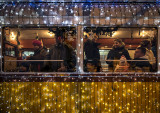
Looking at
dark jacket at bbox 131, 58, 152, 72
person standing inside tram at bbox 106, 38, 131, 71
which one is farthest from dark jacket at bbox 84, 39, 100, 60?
dark jacket at bbox 131, 58, 152, 72

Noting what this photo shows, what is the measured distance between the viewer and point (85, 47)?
410 cm

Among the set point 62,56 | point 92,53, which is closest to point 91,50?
point 92,53

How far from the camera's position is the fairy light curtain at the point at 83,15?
4004mm

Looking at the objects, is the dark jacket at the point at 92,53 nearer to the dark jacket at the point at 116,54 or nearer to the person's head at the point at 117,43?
the dark jacket at the point at 116,54

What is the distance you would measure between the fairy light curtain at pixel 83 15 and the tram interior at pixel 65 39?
0.56 ft

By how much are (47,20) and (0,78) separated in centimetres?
211

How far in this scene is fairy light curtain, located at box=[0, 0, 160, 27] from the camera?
4.00m

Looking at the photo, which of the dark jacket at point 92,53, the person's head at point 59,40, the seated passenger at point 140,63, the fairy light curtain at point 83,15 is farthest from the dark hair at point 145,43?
the person's head at point 59,40

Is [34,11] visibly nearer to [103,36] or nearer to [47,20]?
[47,20]

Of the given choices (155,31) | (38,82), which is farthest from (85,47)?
(155,31)

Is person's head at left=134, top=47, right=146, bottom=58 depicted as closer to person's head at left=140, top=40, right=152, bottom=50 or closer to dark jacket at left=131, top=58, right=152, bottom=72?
person's head at left=140, top=40, right=152, bottom=50

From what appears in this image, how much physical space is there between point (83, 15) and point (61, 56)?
4.28ft

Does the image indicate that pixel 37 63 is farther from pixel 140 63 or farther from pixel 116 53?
pixel 140 63

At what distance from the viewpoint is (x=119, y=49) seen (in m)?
4.13
